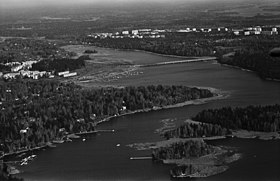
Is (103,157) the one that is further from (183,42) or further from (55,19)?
(55,19)

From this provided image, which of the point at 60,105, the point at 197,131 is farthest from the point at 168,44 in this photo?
the point at 197,131

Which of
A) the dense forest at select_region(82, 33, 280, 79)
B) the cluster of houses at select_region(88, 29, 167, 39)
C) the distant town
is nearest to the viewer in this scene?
the dense forest at select_region(82, 33, 280, 79)

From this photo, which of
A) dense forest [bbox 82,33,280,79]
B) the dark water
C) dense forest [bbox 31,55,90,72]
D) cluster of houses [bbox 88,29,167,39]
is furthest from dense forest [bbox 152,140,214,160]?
cluster of houses [bbox 88,29,167,39]

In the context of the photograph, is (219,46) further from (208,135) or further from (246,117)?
(208,135)

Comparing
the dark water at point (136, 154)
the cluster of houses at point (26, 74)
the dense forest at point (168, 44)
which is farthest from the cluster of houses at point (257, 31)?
the cluster of houses at point (26, 74)

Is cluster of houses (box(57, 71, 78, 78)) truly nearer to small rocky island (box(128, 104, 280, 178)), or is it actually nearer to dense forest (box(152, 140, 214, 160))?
small rocky island (box(128, 104, 280, 178))
